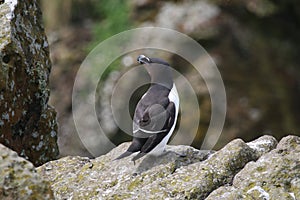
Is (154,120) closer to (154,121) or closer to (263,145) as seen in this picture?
(154,121)

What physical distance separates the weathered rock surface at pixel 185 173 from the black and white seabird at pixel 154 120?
0.12 m

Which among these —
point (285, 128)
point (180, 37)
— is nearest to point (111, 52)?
point (180, 37)

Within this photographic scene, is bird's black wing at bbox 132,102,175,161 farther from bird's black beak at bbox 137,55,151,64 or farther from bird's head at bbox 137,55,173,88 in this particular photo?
bird's black beak at bbox 137,55,151,64

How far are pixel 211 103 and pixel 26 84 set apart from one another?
639cm

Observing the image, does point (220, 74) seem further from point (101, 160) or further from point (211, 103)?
point (101, 160)

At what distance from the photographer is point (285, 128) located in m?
12.4

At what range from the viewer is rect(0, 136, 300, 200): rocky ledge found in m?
4.99

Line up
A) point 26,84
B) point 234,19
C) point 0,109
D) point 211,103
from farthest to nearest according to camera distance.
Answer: point 234,19 → point 211,103 → point 26,84 → point 0,109

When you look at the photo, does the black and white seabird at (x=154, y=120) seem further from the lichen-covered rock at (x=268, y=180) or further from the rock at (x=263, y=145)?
the lichen-covered rock at (x=268, y=180)

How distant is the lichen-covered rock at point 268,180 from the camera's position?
4879 mm

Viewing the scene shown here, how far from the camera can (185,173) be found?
538cm

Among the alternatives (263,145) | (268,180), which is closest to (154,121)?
(263,145)

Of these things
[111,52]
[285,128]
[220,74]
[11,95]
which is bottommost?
[11,95]

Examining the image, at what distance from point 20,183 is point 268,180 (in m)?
1.87
